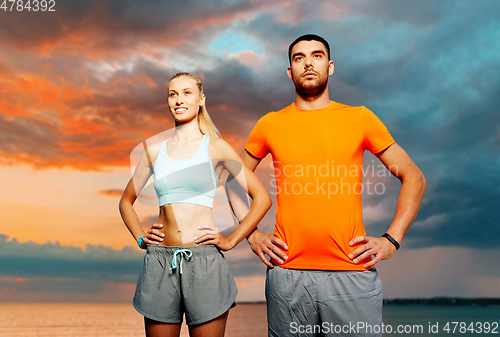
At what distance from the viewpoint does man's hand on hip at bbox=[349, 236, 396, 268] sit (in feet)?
10.4

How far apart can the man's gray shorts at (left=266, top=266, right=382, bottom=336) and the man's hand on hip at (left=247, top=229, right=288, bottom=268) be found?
5.4 inches

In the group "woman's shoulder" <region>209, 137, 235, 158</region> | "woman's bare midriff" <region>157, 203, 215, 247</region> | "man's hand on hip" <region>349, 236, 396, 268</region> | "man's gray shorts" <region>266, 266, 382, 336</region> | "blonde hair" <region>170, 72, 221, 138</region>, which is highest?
"blonde hair" <region>170, 72, 221, 138</region>

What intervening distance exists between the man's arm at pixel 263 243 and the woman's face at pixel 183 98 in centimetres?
69

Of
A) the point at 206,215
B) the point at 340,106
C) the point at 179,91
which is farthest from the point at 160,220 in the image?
the point at 340,106

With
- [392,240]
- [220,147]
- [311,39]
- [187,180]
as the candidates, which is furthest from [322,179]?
[311,39]

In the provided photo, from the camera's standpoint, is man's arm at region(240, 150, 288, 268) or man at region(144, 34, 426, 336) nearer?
man at region(144, 34, 426, 336)

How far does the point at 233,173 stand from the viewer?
359cm

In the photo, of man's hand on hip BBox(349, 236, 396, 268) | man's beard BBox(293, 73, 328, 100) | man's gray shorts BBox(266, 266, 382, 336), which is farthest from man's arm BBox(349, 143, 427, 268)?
man's beard BBox(293, 73, 328, 100)

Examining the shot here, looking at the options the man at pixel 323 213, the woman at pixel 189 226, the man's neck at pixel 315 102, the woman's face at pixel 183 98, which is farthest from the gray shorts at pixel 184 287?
the man's neck at pixel 315 102

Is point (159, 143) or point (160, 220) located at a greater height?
point (159, 143)

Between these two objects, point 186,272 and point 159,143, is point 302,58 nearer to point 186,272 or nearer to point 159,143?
point 159,143

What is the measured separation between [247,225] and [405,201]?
1.40 meters

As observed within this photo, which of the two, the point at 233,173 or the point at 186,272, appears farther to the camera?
the point at 233,173

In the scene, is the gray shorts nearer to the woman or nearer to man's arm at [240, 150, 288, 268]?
the woman
